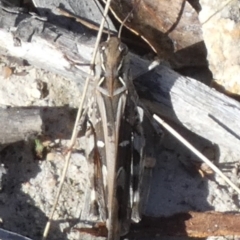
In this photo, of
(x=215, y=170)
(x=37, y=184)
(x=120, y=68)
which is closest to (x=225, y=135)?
(x=215, y=170)

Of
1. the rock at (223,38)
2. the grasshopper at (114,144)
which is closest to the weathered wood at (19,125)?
the grasshopper at (114,144)

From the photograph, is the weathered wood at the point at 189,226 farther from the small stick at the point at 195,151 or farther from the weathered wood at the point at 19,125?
the weathered wood at the point at 19,125

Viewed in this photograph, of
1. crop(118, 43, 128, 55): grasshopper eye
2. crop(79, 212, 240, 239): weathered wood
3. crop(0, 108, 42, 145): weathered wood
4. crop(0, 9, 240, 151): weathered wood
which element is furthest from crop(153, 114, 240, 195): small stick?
crop(0, 108, 42, 145): weathered wood

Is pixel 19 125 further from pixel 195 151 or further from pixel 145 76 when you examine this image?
pixel 195 151

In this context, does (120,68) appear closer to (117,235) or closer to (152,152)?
(152,152)

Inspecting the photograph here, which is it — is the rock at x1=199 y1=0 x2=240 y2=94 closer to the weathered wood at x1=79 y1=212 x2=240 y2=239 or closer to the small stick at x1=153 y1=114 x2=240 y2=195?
the small stick at x1=153 y1=114 x2=240 y2=195

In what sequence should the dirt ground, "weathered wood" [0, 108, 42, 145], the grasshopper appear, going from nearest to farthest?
1. the grasshopper
2. "weathered wood" [0, 108, 42, 145]
3. the dirt ground
